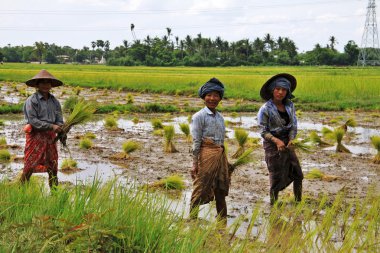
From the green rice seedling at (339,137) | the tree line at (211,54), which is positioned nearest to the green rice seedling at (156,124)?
the green rice seedling at (339,137)

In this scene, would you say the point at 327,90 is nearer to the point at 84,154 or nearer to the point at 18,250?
the point at 84,154

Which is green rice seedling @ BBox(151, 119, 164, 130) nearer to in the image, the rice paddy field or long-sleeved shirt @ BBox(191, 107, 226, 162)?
the rice paddy field

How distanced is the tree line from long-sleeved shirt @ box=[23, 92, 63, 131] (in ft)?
214

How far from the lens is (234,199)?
594cm

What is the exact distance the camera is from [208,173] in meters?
4.51

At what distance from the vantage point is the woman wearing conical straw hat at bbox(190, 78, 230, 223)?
177 inches

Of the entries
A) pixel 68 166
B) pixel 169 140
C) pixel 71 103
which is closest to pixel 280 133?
pixel 71 103

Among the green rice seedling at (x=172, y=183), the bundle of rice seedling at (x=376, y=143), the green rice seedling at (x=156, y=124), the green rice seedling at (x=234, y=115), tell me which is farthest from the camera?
the green rice seedling at (x=234, y=115)

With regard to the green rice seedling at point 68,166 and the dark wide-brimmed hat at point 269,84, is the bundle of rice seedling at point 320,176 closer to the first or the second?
the dark wide-brimmed hat at point 269,84

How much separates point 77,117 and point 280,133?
2.09 meters

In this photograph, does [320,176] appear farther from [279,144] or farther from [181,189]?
[279,144]

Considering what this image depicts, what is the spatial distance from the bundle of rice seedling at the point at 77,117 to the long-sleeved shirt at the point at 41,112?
121 millimetres

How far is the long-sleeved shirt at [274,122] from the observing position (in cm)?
520

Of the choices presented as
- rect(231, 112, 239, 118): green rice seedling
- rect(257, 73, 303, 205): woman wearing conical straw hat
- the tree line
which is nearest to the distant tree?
the tree line
